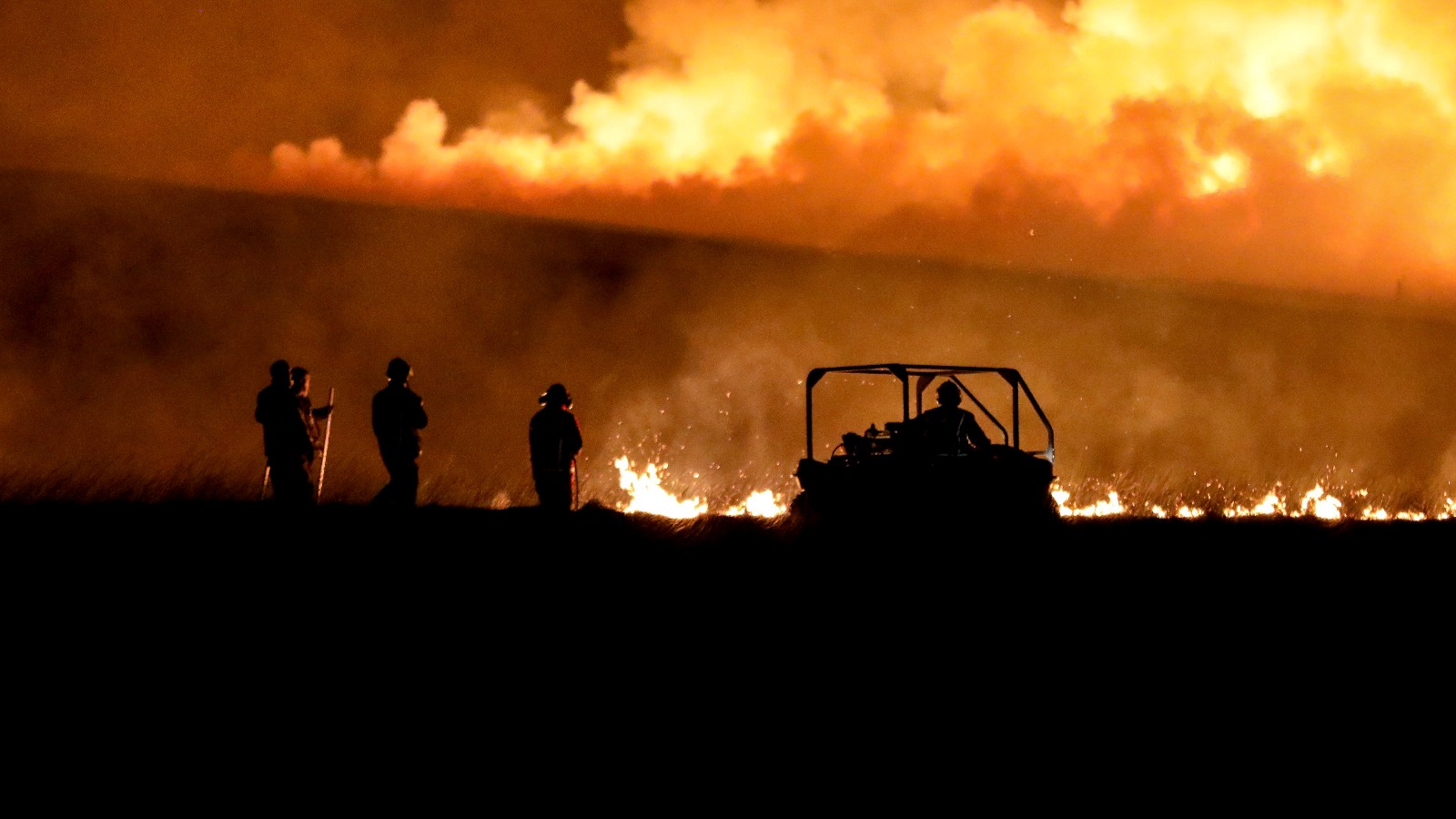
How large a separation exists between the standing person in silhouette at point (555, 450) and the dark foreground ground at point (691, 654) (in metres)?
1.36

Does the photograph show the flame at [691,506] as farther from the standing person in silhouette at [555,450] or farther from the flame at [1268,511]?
the flame at [1268,511]

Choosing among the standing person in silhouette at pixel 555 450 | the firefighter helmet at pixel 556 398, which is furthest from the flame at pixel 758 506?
the firefighter helmet at pixel 556 398

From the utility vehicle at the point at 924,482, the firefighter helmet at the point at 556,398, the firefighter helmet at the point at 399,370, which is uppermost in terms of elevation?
the firefighter helmet at the point at 399,370

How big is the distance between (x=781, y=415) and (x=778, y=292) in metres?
5.16

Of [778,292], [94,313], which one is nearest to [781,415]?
[778,292]

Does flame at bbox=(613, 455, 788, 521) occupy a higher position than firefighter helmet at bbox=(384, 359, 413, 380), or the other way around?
firefighter helmet at bbox=(384, 359, 413, 380)

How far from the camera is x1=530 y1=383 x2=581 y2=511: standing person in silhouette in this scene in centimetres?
1427

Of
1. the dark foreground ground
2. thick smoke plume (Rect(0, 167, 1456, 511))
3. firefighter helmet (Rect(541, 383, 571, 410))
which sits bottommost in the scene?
the dark foreground ground

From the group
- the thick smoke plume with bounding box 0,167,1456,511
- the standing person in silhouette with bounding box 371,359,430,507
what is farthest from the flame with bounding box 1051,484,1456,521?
the standing person in silhouette with bounding box 371,359,430,507

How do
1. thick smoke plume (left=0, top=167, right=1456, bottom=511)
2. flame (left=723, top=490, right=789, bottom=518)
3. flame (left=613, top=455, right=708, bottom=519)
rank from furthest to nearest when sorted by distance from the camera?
1. thick smoke plume (left=0, top=167, right=1456, bottom=511)
2. flame (left=723, top=490, right=789, bottom=518)
3. flame (left=613, top=455, right=708, bottom=519)

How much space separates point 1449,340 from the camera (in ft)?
194

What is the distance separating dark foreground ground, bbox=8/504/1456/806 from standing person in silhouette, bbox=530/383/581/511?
136 cm

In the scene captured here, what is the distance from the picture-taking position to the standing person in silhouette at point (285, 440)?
13.0 metres

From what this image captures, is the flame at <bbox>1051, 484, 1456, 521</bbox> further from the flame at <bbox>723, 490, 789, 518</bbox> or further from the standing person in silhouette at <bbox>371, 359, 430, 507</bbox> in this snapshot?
the standing person in silhouette at <bbox>371, 359, 430, 507</bbox>
